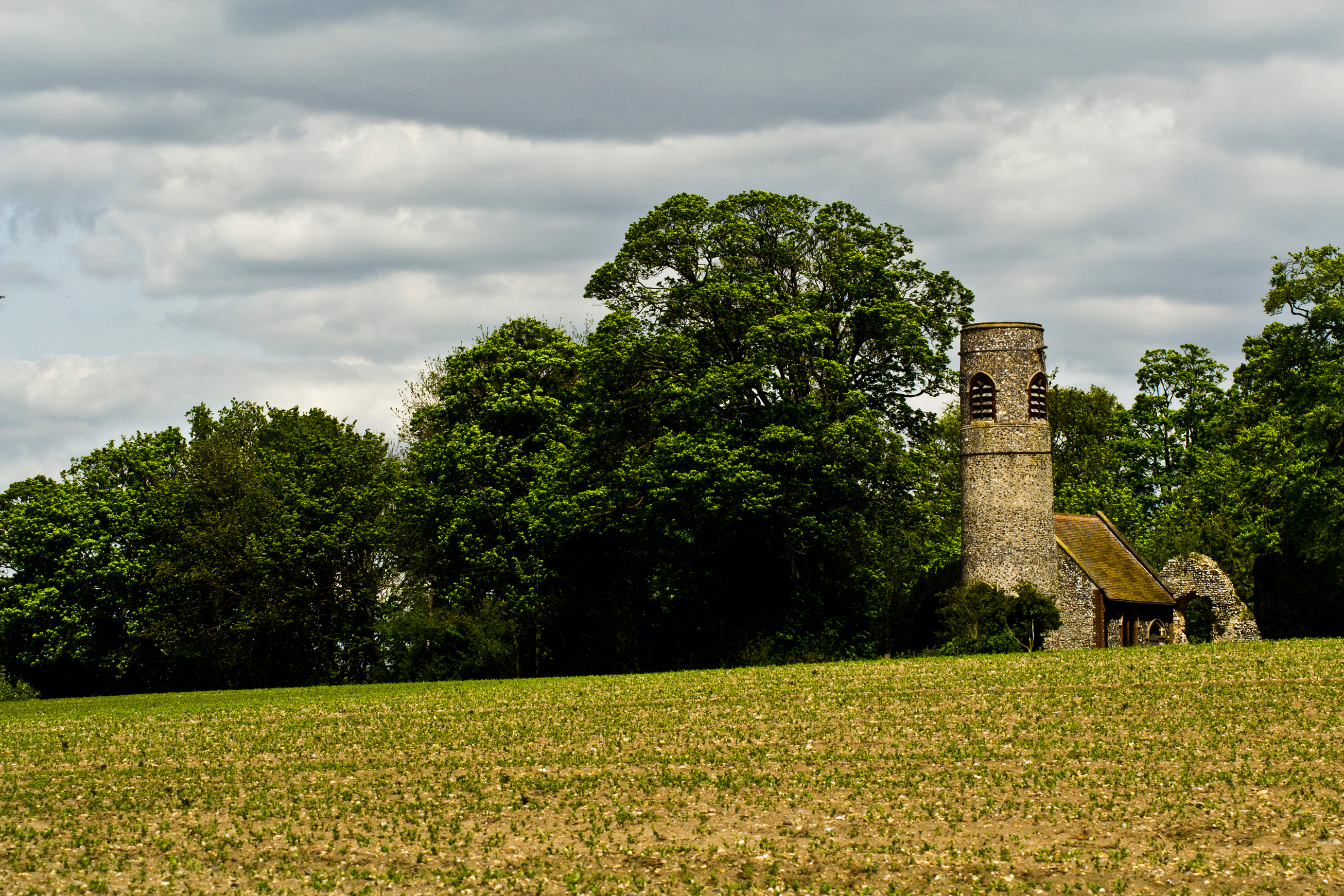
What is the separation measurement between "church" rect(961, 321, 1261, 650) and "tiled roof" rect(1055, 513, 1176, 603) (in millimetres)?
110

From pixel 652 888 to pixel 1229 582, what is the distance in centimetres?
4065

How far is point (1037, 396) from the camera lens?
44.8 m

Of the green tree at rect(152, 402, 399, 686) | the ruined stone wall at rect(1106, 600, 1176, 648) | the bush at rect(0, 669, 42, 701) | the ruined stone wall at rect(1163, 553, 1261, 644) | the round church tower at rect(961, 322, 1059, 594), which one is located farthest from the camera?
the bush at rect(0, 669, 42, 701)

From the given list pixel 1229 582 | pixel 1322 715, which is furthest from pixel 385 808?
pixel 1229 582

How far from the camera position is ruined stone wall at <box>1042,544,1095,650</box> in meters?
44.4

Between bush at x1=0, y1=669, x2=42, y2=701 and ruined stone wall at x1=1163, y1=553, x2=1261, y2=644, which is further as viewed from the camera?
bush at x1=0, y1=669, x2=42, y2=701

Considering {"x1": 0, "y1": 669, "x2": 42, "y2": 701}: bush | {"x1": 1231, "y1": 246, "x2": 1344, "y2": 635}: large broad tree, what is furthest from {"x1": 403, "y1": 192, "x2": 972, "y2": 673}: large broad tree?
{"x1": 0, "y1": 669, "x2": 42, "y2": 701}: bush

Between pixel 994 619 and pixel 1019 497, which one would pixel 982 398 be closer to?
pixel 1019 497

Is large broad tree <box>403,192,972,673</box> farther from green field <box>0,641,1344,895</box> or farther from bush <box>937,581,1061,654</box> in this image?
green field <box>0,641,1344,895</box>

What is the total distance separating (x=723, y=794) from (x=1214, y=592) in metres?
36.5

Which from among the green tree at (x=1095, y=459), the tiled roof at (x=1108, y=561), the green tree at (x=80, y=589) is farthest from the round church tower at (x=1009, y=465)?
the green tree at (x=80, y=589)

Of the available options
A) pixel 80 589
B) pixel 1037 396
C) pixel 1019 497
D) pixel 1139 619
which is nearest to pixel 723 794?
pixel 1019 497

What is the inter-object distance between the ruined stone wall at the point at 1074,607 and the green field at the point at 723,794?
17.7 metres

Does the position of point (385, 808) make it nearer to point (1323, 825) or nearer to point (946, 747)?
point (946, 747)
